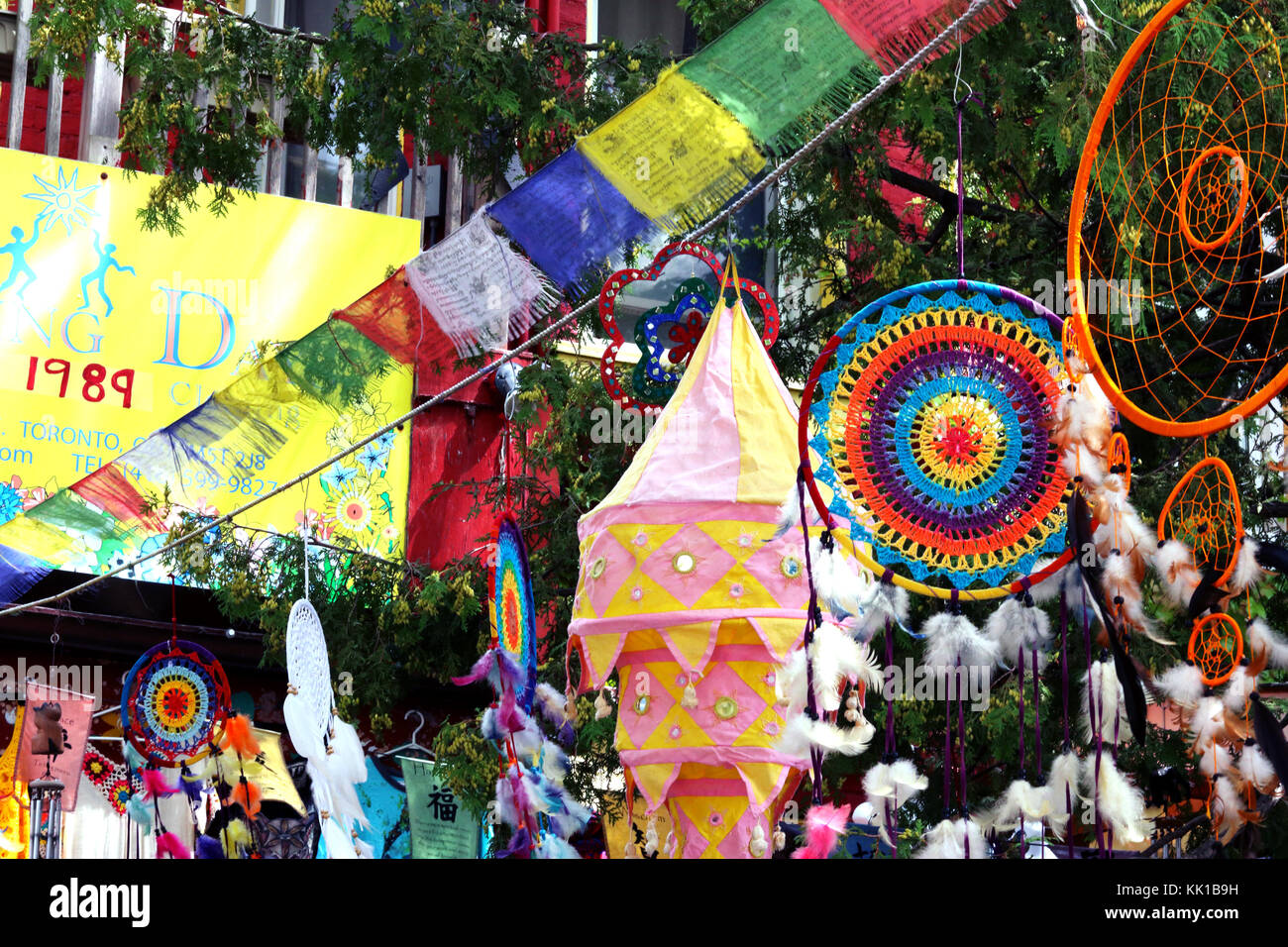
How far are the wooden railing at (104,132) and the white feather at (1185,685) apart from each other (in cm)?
717

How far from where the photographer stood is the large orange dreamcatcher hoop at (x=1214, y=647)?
3811 mm

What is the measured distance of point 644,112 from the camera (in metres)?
5.12

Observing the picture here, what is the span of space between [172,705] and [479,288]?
3.06 m

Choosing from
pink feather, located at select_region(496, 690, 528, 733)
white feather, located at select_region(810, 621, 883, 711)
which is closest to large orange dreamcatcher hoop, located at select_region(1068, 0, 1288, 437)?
white feather, located at select_region(810, 621, 883, 711)

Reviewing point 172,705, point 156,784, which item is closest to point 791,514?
point 172,705

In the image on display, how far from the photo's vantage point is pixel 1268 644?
380 centimetres

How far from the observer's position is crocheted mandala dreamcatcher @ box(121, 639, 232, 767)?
7547 millimetres

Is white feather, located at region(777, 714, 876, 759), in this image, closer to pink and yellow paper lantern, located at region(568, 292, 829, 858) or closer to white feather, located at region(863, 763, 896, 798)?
white feather, located at region(863, 763, 896, 798)

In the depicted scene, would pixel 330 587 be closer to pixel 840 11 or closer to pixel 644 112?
pixel 644 112

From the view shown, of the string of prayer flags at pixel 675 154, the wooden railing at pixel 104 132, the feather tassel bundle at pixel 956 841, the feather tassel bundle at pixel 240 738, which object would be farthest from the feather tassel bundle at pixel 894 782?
the wooden railing at pixel 104 132

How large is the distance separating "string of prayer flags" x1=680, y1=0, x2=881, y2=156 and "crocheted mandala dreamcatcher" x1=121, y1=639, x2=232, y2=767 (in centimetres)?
412

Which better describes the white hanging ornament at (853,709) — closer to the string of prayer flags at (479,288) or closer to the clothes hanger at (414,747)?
the string of prayer flags at (479,288)
